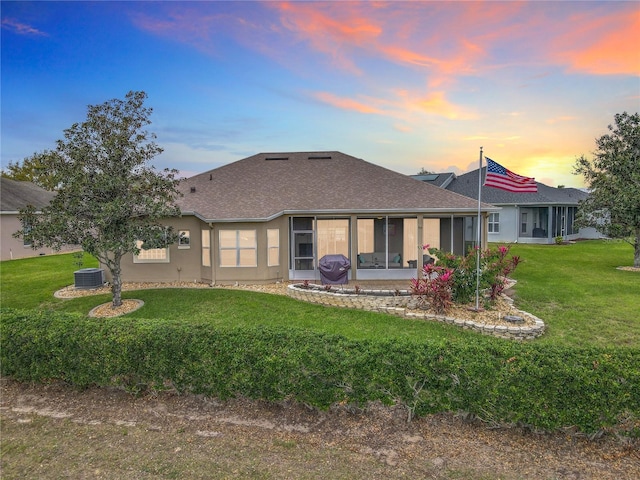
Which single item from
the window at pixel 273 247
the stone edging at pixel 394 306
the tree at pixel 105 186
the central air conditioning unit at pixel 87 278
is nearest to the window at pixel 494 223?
the stone edging at pixel 394 306

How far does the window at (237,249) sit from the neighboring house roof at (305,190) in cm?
77

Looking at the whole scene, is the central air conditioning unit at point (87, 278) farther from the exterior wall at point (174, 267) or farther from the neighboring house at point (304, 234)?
the neighboring house at point (304, 234)

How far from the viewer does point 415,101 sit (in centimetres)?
1522

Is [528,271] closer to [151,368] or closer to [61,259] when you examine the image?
[151,368]

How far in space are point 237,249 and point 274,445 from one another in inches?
415

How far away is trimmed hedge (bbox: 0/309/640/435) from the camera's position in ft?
14.0

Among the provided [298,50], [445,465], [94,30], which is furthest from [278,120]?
[445,465]

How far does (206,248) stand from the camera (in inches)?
574

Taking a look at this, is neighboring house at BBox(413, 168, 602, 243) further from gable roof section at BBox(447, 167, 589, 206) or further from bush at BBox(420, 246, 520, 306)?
bush at BBox(420, 246, 520, 306)

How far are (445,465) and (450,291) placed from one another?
23.7ft

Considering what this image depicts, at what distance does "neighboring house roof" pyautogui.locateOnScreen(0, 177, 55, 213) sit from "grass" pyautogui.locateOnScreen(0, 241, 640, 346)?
950cm

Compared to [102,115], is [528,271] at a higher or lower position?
lower

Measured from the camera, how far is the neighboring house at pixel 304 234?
14250mm

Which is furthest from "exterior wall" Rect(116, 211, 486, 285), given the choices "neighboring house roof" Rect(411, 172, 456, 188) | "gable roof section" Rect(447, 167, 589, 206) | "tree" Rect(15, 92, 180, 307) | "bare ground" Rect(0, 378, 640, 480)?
"gable roof section" Rect(447, 167, 589, 206)
